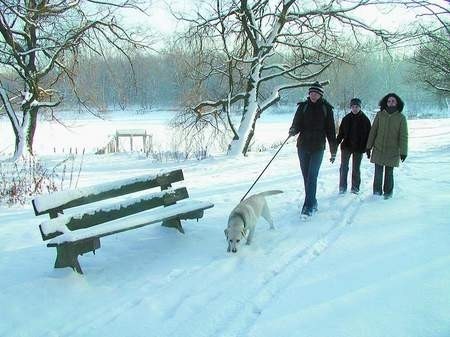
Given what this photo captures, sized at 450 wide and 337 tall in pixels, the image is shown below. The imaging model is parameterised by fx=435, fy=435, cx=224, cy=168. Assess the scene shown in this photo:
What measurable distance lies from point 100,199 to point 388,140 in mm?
5024

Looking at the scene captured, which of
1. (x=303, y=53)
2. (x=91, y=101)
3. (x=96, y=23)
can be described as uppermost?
(x=96, y=23)

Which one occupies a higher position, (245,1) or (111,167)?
(245,1)

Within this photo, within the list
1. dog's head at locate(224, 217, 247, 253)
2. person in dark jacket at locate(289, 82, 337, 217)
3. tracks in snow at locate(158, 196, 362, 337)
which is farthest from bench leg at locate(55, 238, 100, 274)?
person in dark jacket at locate(289, 82, 337, 217)

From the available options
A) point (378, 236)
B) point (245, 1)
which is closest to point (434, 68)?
point (245, 1)

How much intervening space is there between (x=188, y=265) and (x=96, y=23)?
45.2 feet

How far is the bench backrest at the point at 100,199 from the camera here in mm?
4709

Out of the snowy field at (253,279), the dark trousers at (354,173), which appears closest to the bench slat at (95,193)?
the snowy field at (253,279)

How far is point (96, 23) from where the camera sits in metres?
16.2

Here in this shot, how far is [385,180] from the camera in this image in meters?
7.66

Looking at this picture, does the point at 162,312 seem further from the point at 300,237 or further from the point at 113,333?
the point at 300,237

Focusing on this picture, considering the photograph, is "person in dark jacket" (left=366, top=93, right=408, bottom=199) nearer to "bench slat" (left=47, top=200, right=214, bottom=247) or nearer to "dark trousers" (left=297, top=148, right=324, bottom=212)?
"dark trousers" (left=297, top=148, right=324, bottom=212)

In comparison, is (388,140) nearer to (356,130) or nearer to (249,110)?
(356,130)

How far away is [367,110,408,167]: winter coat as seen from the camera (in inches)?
295

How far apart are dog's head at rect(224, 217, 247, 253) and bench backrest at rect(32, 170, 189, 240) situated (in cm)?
122
